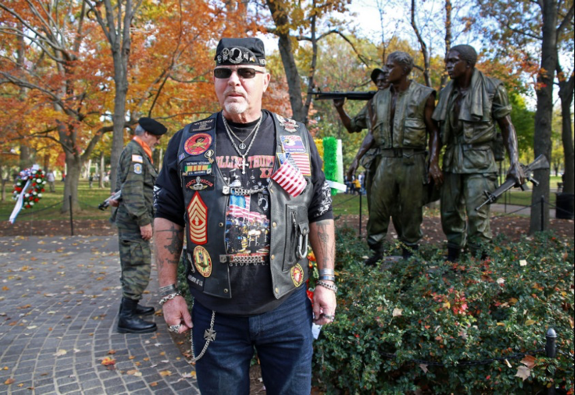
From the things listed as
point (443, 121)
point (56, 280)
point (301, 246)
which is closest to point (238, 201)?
point (301, 246)

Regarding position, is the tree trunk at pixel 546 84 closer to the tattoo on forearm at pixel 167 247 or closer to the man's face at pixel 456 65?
the man's face at pixel 456 65

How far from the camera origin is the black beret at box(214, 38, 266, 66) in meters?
1.96

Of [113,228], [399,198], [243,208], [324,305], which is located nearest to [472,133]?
[399,198]

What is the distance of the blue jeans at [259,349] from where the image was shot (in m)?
1.95

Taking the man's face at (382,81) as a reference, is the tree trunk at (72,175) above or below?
below

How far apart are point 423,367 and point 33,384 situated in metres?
3.09

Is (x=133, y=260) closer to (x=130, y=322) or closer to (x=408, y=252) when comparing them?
(x=130, y=322)

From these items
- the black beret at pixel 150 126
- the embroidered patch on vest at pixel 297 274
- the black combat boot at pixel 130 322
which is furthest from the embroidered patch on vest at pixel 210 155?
the black combat boot at pixel 130 322

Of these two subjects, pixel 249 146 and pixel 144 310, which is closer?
pixel 249 146

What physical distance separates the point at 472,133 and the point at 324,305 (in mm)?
3523

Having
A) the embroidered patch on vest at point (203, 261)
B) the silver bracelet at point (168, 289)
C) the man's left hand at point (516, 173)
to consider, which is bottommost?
the silver bracelet at point (168, 289)

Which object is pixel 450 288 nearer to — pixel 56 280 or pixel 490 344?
pixel 490 344

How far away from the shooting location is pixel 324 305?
211 centimetres

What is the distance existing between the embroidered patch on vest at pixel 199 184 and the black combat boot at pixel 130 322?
328 cm
